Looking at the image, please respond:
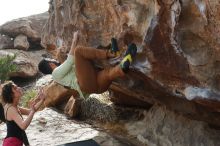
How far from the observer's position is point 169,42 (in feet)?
20.0

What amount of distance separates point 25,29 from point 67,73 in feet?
51.8

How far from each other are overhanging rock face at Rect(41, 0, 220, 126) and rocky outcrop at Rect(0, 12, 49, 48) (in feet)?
50.5

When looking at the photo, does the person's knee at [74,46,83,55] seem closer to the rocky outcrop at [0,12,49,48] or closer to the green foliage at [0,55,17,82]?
the green foliage at [0,55,17,82]

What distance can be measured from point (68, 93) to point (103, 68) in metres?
4.14

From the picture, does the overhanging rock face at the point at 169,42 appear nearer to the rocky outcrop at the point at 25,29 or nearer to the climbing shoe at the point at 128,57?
the climbing shoe at the point at 128,57

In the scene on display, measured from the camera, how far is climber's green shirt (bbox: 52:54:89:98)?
292 inches

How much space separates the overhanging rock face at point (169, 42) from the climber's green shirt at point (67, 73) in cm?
56

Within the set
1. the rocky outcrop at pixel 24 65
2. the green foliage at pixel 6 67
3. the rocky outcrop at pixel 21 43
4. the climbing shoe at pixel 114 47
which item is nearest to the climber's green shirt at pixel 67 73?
the climbing shoe at pixel 114 47

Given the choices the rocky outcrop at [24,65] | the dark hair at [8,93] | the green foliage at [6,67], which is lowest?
the rocky outcrop at [24,65]

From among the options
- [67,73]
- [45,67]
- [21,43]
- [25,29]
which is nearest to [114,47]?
[67,73]

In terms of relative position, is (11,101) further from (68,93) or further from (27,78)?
(27,78)

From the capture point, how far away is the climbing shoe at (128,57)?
6.23 m

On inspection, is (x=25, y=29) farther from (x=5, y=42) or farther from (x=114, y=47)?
(x=114, y=47)

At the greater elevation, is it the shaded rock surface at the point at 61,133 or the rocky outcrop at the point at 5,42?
the shaded rock surface at the point at 61,133
